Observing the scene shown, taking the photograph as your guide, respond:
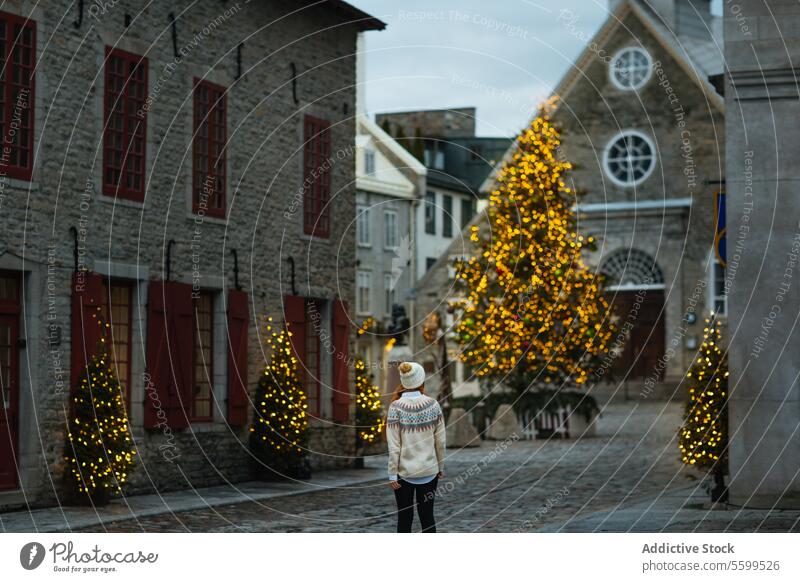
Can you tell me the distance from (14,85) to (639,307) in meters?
29.0

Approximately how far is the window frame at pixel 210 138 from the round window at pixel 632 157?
2529 centimetres

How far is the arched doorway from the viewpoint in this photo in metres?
41.1

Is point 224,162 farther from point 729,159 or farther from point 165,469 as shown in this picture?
point 729,159

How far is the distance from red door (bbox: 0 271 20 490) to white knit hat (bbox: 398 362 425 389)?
609cm

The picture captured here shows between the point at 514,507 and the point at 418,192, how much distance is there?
35.6 metres

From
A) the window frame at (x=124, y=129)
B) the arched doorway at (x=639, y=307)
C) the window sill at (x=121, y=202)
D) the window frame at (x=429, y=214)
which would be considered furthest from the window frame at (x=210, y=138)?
the window frame at (x=429, y=214)

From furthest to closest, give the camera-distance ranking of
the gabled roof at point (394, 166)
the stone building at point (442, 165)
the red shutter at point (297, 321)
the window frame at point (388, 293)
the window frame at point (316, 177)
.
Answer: the stone building at point (442, 165)
the window frame at point (388, 293)
the gabled roof at point (394, 166)
the window frame at point (316, 177)
the red shutter at point (297, 321)

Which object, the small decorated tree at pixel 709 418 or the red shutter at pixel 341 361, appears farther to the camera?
the red shutter at pixel 341 361

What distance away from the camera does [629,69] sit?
42.9m

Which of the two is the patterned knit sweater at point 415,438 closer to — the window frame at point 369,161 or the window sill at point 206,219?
the window sill at point 206,219

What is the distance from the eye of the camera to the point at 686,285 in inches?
1603

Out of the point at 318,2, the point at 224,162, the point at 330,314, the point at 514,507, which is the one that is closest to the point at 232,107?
the point at 224,162

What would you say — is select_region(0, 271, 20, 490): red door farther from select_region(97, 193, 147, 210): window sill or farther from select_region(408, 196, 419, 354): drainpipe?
select_region(408, 196, 419, 354): drainpipe

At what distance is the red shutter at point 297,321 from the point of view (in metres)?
19.9
